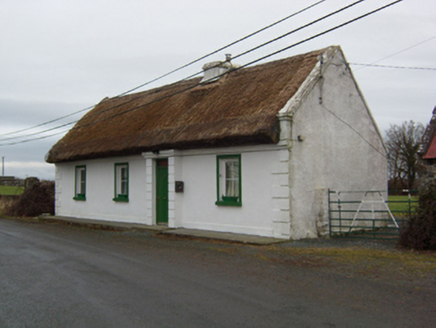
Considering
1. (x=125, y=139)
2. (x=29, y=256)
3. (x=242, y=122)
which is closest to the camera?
(x=29, y=256)

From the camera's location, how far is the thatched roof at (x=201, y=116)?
41.9ft

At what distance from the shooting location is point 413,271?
320 inches

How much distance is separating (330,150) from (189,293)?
853cm

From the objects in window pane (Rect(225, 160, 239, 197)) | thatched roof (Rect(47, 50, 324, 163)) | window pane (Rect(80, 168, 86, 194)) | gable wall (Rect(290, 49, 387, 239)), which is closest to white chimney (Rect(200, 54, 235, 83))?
thatched roof (Rect(47, 50, 324, 163))

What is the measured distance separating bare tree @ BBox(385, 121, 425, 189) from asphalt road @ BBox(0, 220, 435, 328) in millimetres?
38293

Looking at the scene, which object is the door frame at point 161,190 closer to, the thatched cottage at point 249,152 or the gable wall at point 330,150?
the thatched cottage at point 249,152

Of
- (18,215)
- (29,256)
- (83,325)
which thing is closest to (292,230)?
(29,256)

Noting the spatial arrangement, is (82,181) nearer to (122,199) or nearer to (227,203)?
(122,199)

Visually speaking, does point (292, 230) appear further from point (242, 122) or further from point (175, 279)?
point (175, 279)

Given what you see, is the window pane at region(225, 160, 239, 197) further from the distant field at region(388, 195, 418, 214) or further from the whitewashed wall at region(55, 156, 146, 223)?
the distant field at region(388, 195, 418, 214)

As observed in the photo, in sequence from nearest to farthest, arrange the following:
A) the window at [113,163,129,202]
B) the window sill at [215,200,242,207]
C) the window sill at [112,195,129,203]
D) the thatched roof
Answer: the thatched roof < the window sill at [215,200,242,207] < the window sill at [112,195,129,203] < the window at [113,163,129,202]


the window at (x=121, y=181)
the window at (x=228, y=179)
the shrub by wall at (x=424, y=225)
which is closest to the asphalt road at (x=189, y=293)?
the shrub by wall at (x=424, y=225)

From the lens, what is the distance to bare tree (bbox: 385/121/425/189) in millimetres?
44500

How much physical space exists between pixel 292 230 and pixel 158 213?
18.8 feet
